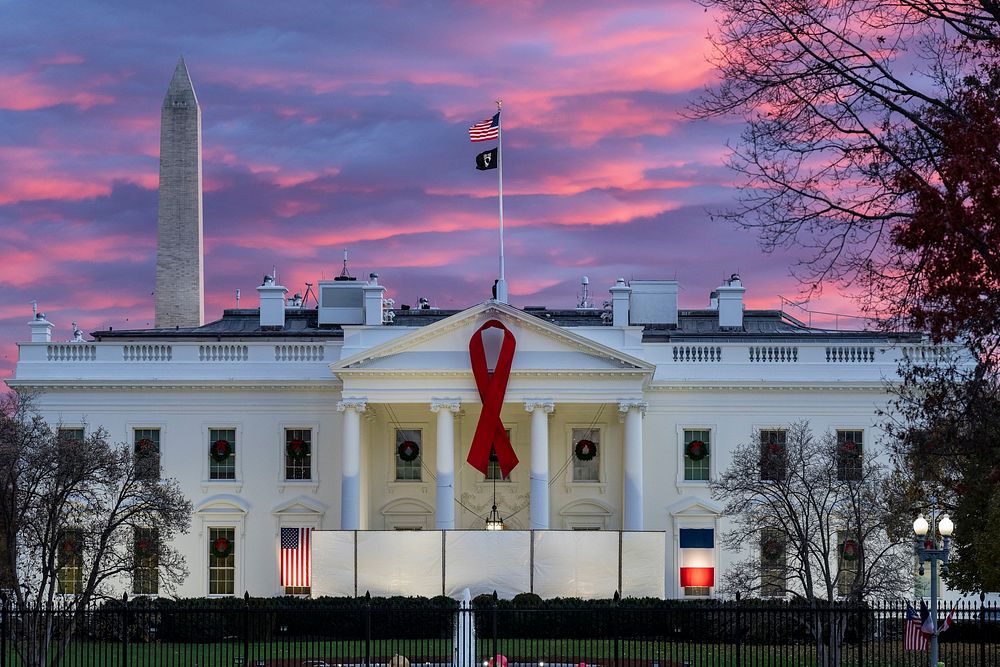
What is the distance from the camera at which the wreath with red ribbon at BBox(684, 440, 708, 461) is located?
58.9m

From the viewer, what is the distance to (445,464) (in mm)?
56031

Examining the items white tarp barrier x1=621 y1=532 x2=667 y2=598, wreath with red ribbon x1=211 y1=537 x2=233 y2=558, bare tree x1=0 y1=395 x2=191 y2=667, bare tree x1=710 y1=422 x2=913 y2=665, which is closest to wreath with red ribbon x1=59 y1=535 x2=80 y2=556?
bare tree x1=0 y1=395 x2=191 y2=667

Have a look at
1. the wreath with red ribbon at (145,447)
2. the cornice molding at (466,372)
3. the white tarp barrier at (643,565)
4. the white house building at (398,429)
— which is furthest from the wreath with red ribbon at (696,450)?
the wreath with red ribbon at (145,447)

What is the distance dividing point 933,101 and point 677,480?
135 ft

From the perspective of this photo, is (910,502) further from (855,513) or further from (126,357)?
(126,357)

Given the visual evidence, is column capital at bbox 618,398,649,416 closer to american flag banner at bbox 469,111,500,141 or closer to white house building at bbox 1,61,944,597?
white house building at bbox 1,61,944,597

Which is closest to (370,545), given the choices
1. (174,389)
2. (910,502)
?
(174,389)

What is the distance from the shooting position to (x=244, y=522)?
58.9 metres

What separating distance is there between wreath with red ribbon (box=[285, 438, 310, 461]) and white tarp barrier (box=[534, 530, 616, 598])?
11949 millimetres

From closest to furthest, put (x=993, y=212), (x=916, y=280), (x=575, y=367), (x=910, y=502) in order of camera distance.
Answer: (x=993, y=212) < (x=916, y=280) < (x=910, y=502) < (x=575, y=367)

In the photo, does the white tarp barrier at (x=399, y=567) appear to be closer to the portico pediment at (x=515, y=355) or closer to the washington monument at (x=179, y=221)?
the portico pediment at (x=515, y=355)

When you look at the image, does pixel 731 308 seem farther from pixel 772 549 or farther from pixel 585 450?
pixel 772 549

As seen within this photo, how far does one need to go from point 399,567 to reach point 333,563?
6.77 feet

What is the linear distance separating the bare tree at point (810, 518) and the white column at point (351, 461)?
12.3m
